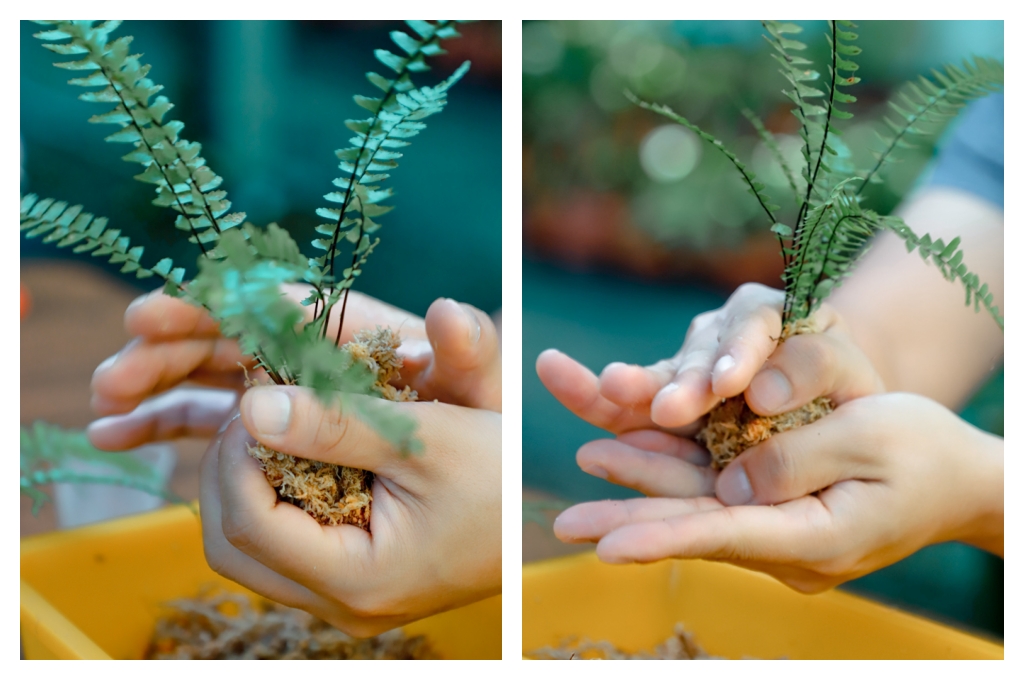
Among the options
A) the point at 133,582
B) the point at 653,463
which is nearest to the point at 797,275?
the point at 653,463

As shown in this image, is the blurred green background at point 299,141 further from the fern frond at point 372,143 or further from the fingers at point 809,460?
the fingers at point 809,460

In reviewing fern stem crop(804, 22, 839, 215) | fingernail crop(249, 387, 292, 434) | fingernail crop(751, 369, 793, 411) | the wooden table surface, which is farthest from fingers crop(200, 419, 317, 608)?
fern stem crop(804, 22, 839, 215)

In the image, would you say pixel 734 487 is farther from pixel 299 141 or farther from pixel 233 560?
pixel 299 141

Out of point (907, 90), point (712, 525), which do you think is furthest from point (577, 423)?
point (907, 90)

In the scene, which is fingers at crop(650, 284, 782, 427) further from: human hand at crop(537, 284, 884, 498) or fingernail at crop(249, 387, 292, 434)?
fingernail at crop(249, 387, 292, 434)

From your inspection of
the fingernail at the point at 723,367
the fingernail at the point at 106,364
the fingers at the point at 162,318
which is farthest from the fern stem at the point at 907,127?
the fingernail at the point at 106,364

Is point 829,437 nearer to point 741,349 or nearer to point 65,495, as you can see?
point 741,349
